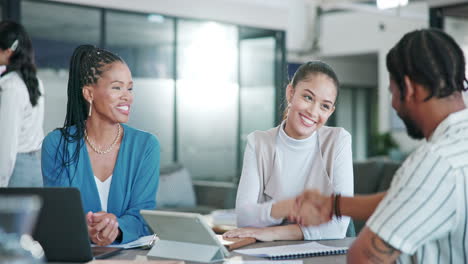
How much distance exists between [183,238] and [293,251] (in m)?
0.38

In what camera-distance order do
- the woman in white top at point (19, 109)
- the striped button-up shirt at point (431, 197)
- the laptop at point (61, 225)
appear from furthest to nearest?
1. the woman in white top at point (19, 109)
2. the laptop at point (61, 225)
3. the striped button-up shirt at point (431, 197)

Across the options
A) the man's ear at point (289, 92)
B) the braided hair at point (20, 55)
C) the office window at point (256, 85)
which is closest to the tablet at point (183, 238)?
the man's ear at point (289, 92)

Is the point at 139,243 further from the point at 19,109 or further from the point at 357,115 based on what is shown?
the point at 357,115

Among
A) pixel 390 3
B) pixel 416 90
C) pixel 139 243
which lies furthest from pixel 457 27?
pixel 416 90

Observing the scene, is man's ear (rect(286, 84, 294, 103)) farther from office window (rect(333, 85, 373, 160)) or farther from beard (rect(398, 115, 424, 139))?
office window (rect(333, 85, 373, 160))

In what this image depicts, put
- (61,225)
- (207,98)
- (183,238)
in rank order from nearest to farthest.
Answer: (61,225) < (183,238) < (207,98)

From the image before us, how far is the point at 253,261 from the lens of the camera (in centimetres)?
189

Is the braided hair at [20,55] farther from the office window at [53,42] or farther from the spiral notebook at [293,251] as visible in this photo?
the office window at [53,42]

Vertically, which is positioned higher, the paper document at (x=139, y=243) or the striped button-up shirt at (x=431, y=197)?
the striped button-up shirt at (x=431, y=197)

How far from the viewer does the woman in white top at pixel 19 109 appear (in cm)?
350

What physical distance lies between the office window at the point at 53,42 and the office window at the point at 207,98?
1526 millimetres

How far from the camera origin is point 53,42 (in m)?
6.44

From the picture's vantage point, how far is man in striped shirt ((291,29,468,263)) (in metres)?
1.46

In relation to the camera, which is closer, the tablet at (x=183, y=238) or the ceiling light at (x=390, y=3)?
the tablet at (x=183, y=238)
